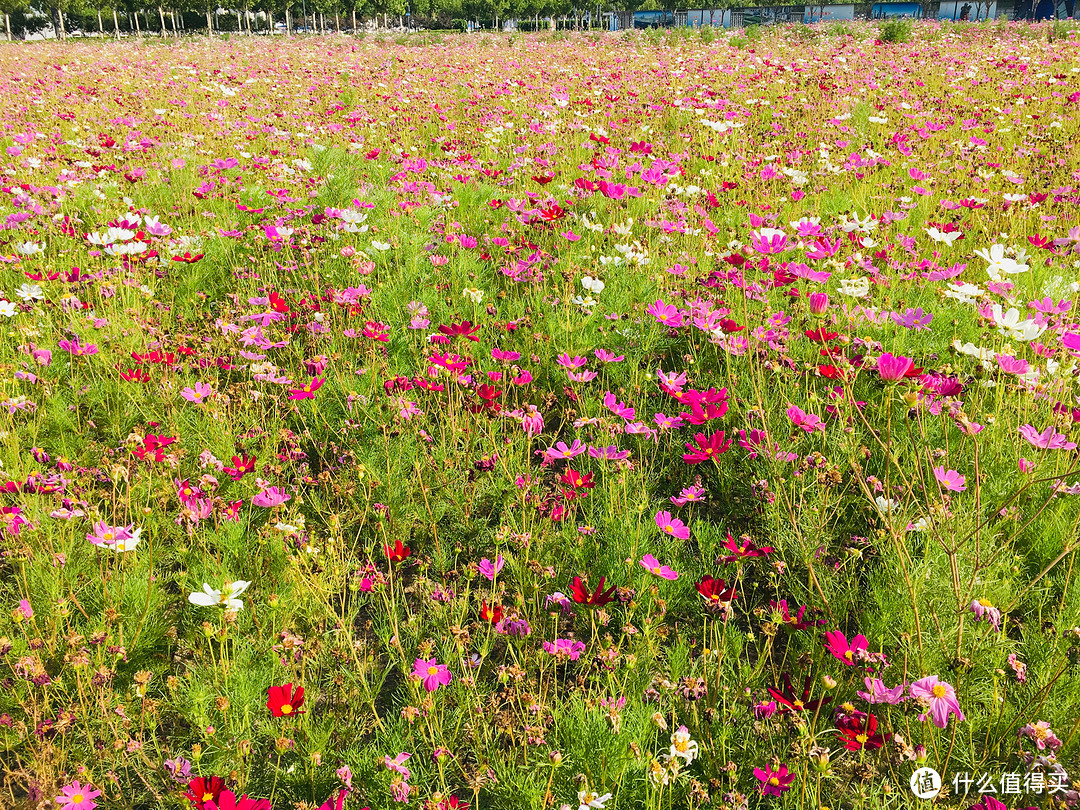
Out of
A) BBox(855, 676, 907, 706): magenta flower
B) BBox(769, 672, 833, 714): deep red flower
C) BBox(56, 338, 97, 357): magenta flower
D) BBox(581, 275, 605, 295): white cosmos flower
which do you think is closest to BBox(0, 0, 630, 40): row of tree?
BBox(56, 338, 97, 357): magenta flower

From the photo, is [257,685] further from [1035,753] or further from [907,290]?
[907,290]

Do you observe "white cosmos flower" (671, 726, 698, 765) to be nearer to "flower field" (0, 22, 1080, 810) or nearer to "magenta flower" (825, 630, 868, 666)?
"flower field" (0, 22, 1080, 810)

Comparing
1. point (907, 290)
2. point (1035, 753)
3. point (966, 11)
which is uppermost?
point (966, 11)

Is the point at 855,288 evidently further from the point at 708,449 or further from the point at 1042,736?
the point at 1042,736

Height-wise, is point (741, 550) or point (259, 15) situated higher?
point (259, 15)

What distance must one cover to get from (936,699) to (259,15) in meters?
65.7

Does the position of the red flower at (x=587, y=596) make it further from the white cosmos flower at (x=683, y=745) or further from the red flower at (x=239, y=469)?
the red flower at (x=239, y=469)

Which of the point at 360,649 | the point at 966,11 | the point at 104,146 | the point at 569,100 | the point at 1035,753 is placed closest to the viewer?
the point at 1035,753

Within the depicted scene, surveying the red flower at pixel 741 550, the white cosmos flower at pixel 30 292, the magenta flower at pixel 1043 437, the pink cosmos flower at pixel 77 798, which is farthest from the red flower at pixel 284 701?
the white cosmos flower at pixel 30 292

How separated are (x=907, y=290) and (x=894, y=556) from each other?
1.73 metres

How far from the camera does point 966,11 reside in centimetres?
2722

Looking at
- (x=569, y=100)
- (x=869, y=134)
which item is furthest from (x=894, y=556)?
(x=569, y=100)

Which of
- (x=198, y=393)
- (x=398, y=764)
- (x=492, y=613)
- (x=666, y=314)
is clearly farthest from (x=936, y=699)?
(x=198, y=393)
